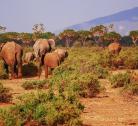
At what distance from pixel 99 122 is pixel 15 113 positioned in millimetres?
2120

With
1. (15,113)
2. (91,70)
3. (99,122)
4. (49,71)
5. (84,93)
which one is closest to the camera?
(15,113)

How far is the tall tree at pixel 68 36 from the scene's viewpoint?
85.6m

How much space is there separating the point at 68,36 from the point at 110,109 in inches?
2948

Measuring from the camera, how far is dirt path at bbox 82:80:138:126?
35.3ft

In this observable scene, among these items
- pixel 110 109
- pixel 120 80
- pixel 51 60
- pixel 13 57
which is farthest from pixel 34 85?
pixel 13 57

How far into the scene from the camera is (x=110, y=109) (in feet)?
42.1

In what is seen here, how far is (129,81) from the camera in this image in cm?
1778

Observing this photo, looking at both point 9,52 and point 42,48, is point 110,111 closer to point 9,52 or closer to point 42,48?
point 9,52

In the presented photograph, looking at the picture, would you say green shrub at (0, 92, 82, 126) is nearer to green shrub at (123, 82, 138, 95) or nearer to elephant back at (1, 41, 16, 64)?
green shrub at (123, 82, 138, 95)

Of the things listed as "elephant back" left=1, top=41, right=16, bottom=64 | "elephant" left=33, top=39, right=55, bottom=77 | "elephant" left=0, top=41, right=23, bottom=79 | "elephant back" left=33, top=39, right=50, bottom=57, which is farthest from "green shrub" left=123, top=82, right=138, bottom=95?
"elephant back" left=33, top=39, right=50, bottom=57

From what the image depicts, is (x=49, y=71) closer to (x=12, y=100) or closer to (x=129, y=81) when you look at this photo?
(x=129, y=81)

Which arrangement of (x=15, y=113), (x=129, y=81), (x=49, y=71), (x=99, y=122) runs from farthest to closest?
(x=49, y=71) → (x=129, y=81) → (x=99, y=122) → (x=15, y=113)

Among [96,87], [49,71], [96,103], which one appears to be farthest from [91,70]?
[96,103]

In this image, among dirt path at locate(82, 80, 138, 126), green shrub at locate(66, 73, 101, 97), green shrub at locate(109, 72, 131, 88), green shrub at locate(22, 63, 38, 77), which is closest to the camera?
dirt path at locate(82, 80, 138, 126)
